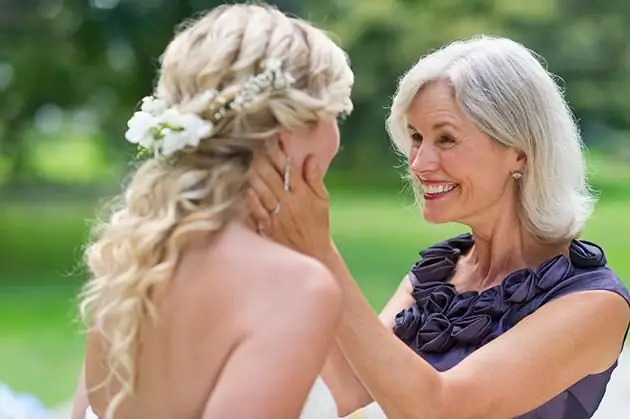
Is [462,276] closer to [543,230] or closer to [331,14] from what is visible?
[543,230]

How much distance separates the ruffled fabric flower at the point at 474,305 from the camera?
2.04m

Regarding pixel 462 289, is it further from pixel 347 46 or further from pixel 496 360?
pixel 347 46

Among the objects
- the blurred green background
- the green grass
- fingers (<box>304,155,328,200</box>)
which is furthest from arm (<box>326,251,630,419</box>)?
the blurred green background

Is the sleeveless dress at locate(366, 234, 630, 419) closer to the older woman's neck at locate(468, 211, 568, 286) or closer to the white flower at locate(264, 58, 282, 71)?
the older woman's neck at locate(468, 211, 568, 286)

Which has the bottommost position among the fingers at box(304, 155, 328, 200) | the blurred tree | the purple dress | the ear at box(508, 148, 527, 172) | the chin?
the purple dress

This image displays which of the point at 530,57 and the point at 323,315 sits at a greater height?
the point at 530,57

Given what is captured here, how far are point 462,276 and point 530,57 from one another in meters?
0.48

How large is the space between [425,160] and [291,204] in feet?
1.99

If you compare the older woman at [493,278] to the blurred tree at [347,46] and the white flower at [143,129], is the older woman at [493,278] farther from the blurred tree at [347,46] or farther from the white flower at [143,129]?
the blurred tree at [347,46]

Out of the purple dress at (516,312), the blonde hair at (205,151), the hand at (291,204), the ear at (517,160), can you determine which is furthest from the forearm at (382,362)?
the ear at (517,160)

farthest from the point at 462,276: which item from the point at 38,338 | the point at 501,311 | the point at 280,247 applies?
the point at 38,338

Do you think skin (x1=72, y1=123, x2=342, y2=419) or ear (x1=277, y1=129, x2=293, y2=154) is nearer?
skin (x1=72, y1=123, x2=342, y2=419)

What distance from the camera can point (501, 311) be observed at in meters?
2.06

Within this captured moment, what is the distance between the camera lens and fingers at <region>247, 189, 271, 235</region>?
147 cm
